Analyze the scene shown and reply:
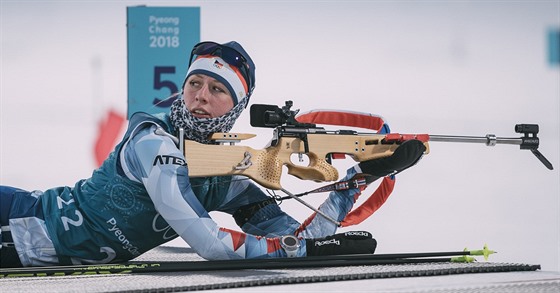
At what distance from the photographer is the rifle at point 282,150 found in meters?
2.72

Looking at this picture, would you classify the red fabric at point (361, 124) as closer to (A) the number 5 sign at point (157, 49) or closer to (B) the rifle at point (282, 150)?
(B) the rifle at point (282, 150)

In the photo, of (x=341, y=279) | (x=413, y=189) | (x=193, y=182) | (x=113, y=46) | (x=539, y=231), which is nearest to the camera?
(x=341, y=279)

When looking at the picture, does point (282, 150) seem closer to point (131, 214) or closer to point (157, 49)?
point (131, 214)

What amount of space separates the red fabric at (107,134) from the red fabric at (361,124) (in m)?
1.84

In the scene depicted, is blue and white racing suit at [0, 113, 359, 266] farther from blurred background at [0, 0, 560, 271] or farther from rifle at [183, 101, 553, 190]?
blurred background at [0, 0, 560, 271]

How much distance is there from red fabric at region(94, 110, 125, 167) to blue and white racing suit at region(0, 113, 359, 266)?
1942 mm

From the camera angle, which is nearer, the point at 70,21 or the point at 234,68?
the point at 234,68

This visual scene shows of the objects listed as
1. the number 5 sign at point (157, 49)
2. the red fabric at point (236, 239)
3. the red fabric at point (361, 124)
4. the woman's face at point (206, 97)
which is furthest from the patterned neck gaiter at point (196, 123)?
the number 5 sign at point (157, 49)

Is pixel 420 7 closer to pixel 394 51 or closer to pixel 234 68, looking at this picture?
pixel 394 51

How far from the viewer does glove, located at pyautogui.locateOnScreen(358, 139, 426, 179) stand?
2844 mm

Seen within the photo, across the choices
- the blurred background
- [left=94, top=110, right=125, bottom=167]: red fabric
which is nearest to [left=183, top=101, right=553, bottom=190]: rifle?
the blurred background

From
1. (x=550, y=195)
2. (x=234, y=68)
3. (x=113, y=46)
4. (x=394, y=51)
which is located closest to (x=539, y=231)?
(x=550, y=195)

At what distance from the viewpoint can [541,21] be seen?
17.2ft

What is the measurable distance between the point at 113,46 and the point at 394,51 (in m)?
1.44
